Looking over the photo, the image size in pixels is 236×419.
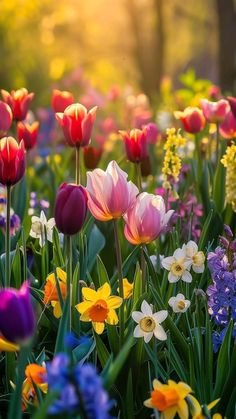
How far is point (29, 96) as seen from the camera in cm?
304

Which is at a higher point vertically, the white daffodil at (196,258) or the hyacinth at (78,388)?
the hyacinth at (78,388)

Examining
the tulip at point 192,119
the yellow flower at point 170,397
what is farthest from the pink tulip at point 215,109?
the yellow flower at point 170,397

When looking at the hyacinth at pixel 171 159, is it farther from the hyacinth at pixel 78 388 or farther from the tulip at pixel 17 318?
the hyacinth at pixel 78 388

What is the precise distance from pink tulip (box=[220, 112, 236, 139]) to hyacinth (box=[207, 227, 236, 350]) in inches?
50.2

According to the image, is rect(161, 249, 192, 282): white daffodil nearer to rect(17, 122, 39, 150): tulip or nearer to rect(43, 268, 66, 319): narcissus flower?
rect(43, 268, 66, 319): narcissus flower

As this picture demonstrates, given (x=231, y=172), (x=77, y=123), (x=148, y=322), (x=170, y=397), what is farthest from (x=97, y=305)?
(x=77, y=123)

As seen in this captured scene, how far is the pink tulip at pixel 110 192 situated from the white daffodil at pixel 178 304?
0.81 feet

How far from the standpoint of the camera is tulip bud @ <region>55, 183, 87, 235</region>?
5.67 feet

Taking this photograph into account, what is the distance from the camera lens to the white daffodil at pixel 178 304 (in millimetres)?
1952

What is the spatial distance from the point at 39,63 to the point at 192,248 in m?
12.9

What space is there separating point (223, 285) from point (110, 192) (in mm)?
354

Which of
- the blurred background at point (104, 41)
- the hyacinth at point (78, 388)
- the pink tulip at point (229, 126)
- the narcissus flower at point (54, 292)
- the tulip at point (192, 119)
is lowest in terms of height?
the blurred background at point (104, 41)

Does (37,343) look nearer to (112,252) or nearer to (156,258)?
(156,258)

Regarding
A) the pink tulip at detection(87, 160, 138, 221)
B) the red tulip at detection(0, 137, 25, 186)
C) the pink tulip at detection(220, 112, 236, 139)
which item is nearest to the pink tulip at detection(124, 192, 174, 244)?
the pink tulip at detection(87, 160, 138, 221)
